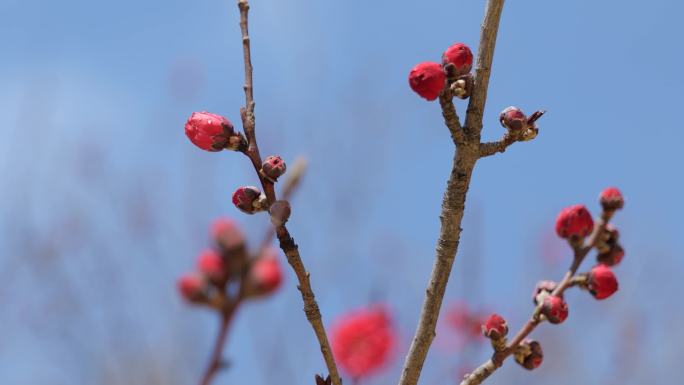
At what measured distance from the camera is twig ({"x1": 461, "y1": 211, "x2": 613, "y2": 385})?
139 centimetres

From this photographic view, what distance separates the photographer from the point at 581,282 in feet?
5.56

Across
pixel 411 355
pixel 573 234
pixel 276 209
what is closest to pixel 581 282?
pixel 573 234

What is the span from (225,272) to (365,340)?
1233 millimetres

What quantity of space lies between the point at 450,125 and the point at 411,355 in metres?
0.36

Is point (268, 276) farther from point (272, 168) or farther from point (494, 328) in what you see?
point (272, 168)

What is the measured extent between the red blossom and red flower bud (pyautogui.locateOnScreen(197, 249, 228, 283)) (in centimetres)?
77

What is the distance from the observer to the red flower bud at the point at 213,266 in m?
2.27

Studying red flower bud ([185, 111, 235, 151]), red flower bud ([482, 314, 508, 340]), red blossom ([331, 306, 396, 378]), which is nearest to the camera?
red flower bud ([185, 111, 235, 151])

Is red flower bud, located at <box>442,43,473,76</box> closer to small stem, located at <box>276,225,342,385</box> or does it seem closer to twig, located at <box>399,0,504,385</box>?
twig, located at <box>399,0,504,385</box>

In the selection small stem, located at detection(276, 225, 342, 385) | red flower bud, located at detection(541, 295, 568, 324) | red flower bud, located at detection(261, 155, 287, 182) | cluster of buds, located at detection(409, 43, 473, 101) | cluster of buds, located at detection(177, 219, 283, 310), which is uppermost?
cluster of buds, located at detection(177, 219, 283, 310)

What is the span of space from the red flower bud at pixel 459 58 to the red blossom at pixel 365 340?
1.74 metres

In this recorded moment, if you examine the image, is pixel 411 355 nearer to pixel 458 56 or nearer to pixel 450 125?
pixel 450 125

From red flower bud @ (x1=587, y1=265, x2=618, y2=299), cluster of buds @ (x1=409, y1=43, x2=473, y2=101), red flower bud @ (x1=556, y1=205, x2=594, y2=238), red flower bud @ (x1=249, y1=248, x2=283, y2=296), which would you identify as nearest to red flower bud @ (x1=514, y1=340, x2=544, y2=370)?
red flower bud @ (x1=587, y1=265, x2=618, y2=299)

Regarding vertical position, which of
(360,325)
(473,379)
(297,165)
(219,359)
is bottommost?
(473,379)
